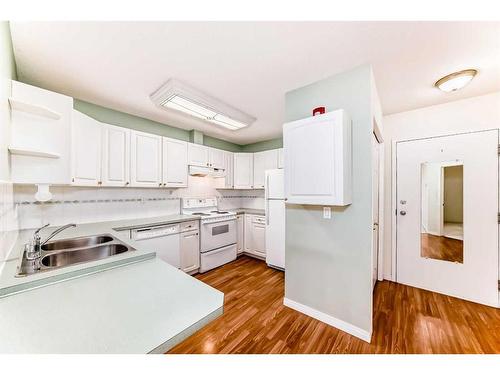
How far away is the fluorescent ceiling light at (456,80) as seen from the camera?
1.78 meters

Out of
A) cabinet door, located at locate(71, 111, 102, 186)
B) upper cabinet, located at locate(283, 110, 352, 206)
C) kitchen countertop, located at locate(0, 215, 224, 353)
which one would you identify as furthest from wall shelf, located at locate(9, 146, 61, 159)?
upper cabinet, located at locate(283, 110, 352, 206)

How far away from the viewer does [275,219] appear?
3.21 m

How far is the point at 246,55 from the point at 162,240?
90.9 inches

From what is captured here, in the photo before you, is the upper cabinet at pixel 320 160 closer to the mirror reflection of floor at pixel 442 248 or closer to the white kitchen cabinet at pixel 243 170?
the mirror reflection of floor at pixel 442 248

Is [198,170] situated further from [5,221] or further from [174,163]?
[5,221]

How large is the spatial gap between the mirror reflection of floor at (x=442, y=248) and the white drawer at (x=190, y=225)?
3098 mm

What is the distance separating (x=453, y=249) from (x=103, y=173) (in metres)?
4.28

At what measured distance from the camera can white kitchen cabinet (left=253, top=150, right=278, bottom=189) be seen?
3796 millimetres

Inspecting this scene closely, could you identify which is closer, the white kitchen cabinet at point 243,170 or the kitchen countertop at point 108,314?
the kitchen countertop at point 108,314

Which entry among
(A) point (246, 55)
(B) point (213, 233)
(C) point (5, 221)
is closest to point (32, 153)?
(C) point (5, 221)

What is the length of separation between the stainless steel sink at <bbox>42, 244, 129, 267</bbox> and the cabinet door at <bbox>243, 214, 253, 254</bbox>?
2.45m

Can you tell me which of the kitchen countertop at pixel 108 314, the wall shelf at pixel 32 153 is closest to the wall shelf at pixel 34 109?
the wall shelf at pixel 32 153
